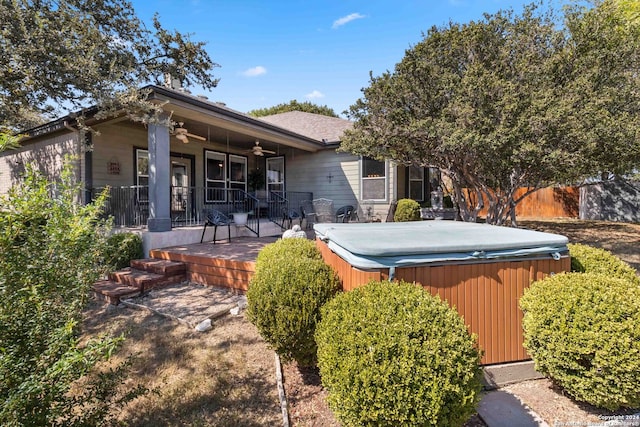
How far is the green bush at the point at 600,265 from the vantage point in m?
3.08

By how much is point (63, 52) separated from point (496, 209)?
9.10 metres

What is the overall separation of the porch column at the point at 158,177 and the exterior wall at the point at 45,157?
7.29ft

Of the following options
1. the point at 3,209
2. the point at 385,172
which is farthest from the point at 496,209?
the point at 3,209

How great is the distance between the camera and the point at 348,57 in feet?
34.1

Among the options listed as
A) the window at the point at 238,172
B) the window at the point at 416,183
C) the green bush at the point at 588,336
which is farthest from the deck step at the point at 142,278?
the window at the point at 416,183

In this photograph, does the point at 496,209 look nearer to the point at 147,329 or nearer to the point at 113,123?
the point at 147,329

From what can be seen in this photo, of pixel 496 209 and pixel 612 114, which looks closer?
pixel 612 114

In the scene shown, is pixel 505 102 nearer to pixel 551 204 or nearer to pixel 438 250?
pixel 438 250

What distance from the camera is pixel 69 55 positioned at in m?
5.44

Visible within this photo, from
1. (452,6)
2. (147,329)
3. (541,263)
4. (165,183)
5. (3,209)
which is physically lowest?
(147,329)

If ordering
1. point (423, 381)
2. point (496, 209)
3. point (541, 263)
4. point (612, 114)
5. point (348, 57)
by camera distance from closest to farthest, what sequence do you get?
point (423, 381) → point (541, 263) → point (612, 114) → point (496, 209) → point (348, 57)

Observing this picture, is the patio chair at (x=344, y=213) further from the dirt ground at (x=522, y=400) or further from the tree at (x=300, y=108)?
the tree at (x=300, y=108)

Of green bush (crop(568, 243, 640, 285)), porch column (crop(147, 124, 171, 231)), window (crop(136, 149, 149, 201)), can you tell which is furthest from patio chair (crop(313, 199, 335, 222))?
green bush (crop(568, 243, 640, 285))

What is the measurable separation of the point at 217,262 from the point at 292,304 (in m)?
3.13
